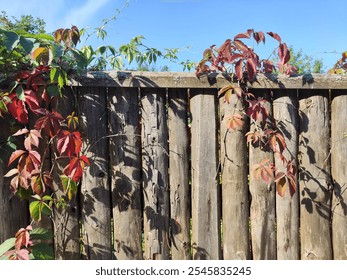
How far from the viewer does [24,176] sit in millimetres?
2518

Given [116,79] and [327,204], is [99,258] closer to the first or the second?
[116,79]

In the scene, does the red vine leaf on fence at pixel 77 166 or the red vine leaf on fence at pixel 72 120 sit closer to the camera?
the red vine leaf on fence at pixel 77 166

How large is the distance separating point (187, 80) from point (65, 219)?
1183mm

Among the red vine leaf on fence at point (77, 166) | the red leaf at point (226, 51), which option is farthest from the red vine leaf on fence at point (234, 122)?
the red vine leaf on fence at point (77, 166)

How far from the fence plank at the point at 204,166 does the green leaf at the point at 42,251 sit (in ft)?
3.01

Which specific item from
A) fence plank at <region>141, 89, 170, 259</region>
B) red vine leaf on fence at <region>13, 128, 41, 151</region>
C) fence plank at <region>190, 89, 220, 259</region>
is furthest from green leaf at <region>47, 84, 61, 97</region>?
fence plank at <region>190, 89, 220, 259</region>

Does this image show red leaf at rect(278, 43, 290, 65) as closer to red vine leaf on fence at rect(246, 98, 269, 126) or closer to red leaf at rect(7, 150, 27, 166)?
red vine leaf on fence at rect(246, 98, 269, 126)

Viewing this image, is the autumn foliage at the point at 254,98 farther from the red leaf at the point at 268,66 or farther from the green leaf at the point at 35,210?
the green leaf at the point at 35,210

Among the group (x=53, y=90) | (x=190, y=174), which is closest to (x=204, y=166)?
(x=190, y=174)

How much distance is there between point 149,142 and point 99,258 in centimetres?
82

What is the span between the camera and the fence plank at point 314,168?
2.79 metres
